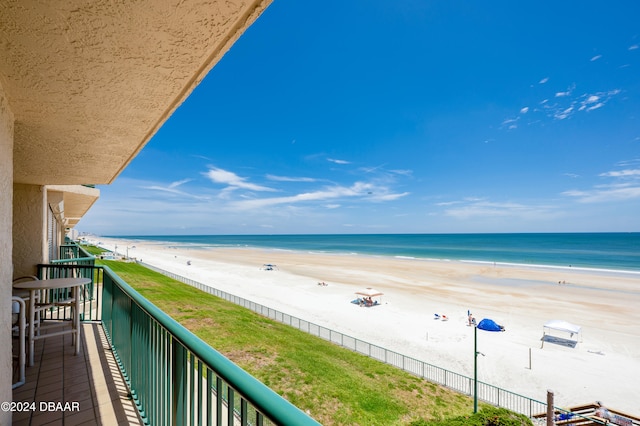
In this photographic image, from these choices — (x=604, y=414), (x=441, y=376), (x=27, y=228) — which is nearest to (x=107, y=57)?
(x=27, y=228)

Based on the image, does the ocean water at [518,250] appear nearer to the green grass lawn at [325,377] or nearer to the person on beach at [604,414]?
the person on beach at [604,414]

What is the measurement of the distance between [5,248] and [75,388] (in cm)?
191

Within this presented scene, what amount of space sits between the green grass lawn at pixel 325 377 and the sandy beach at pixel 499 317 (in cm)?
312

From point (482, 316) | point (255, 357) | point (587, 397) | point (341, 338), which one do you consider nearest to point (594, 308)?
point (482, 316)

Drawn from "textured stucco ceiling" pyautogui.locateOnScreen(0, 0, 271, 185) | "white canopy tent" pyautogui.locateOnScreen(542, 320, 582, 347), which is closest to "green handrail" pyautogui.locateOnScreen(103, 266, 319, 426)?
"textured stucco ceiling" pyautogui.locateOnScreen(0, 0, 271, 185)

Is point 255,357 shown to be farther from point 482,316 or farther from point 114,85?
point 482,316

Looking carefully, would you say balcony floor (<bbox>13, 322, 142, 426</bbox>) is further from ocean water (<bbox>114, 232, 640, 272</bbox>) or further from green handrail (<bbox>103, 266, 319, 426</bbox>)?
ocean water (<bbox>114, 232, 640, 272</bbox>)

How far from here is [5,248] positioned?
2334mm

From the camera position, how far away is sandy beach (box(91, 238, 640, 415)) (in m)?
11.5

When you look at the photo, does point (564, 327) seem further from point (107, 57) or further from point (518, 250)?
point (518, 250)

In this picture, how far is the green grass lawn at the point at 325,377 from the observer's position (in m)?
7.75

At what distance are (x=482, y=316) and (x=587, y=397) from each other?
9.14 meters

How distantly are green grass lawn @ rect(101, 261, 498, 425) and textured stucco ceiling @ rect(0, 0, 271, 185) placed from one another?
740cm

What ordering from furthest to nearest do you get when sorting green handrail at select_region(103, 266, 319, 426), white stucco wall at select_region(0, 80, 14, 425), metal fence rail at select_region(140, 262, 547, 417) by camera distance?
metal fence rail at select_region(140, 262, 547, 417) < white stucco wall at select_region(0, 80, 14, 425) < green handrail at select_region(103, 266, 319, 426)
